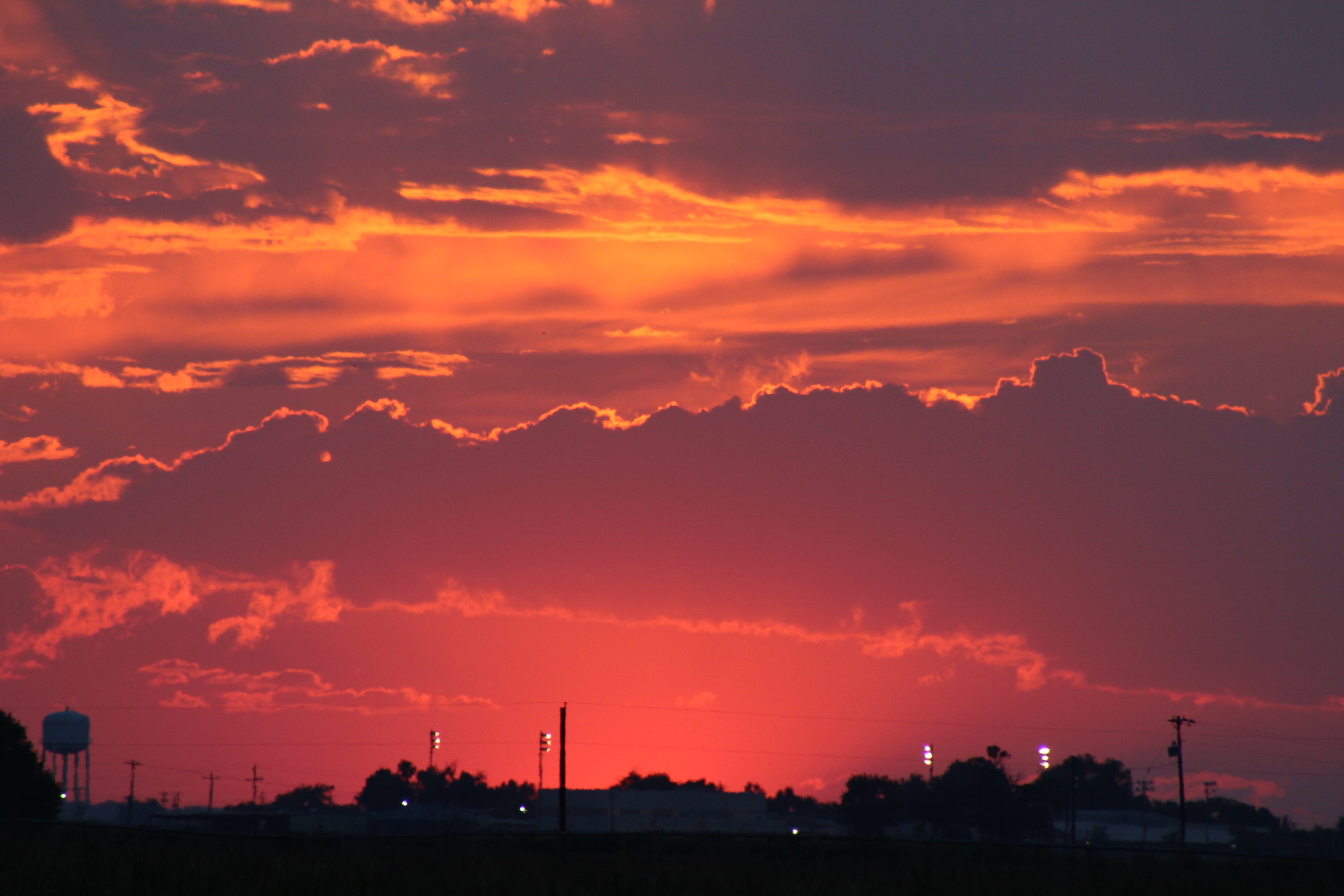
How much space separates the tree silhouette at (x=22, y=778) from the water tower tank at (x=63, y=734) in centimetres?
→ 4573

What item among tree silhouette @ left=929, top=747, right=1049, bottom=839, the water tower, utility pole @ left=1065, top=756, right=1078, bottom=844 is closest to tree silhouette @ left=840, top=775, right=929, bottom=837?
tree silhouette @ left=929, top=747, right=1049, bottom=839

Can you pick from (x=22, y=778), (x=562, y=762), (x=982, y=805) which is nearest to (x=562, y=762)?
(x=562, y=762)

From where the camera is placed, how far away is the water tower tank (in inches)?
5468

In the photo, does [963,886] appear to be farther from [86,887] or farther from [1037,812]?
[1037,812]

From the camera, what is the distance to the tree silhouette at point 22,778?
91.2 meters

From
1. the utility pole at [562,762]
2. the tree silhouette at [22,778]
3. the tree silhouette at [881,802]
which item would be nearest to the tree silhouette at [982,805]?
the tree silhouette at [881,802]

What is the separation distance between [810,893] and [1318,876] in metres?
21.5

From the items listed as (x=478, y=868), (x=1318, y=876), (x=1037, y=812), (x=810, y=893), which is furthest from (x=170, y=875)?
(x=1037, y=812)

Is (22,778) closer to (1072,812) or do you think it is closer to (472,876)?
(472,876)

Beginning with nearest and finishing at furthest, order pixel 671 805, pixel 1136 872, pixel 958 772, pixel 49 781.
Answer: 1. pixel 1136 872
2. pixel 49 781
3. pixel 671 805
4. pixel 958 772

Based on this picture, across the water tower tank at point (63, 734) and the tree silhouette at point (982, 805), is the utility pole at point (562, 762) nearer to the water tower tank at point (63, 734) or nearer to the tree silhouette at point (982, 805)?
the water tower tank at point (63, 734)

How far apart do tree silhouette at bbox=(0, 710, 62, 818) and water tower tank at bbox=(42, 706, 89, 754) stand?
4573 cm

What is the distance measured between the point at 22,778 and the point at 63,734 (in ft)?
163

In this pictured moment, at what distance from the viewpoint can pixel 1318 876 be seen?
3638 centimetres
